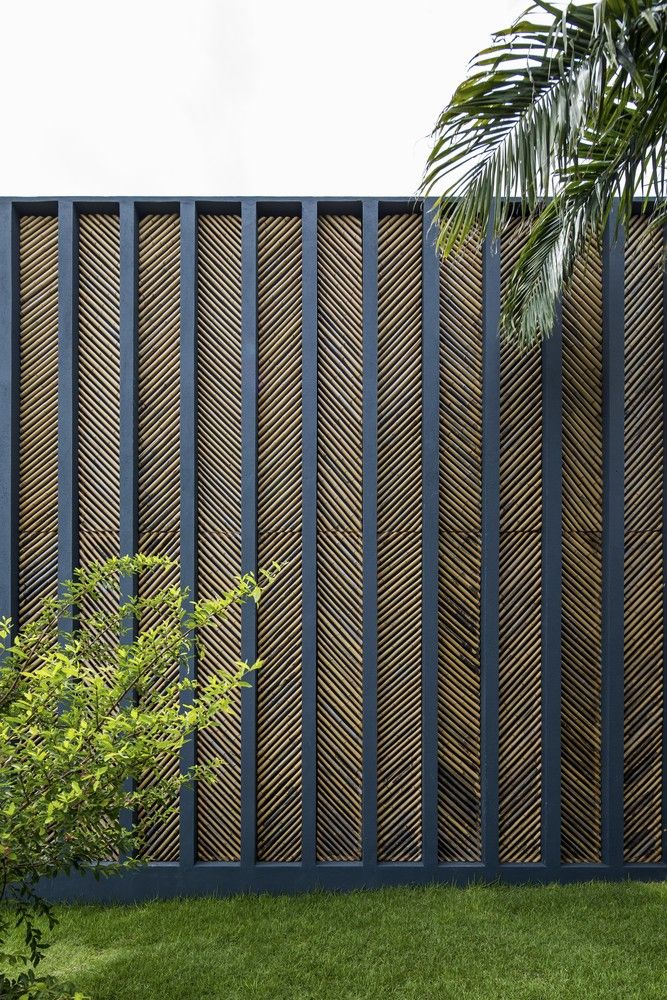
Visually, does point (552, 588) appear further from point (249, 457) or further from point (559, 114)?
point (559, 114)

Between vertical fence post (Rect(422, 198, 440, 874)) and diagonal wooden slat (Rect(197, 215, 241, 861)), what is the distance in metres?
1.41

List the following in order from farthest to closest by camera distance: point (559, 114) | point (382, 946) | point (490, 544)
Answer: point (490, 544) < point (382, 946) < point (559, 114)

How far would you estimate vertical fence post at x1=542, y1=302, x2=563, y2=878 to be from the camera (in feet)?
14.7

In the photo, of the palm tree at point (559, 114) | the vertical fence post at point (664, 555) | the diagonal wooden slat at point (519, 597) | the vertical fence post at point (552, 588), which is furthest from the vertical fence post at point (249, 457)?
the vertical fence post at point (664, 555)

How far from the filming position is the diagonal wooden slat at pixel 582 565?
179 inches

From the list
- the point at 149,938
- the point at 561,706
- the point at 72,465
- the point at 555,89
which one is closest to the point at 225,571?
the point at 72,465

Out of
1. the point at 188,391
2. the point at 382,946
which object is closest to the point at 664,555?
the point at 382,946

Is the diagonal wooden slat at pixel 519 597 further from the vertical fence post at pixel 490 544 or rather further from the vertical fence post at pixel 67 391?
the vertical fence post at pixel 67 391

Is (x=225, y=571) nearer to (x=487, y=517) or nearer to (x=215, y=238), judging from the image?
(x=487, y=517)

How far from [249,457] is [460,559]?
5.88ft

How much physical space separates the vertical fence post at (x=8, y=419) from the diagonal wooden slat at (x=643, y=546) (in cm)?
472

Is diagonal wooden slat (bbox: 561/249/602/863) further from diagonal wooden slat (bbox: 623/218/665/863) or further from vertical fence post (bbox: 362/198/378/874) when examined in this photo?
vertical fence post (bbox: 362/198/378/874)

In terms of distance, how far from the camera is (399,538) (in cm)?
461

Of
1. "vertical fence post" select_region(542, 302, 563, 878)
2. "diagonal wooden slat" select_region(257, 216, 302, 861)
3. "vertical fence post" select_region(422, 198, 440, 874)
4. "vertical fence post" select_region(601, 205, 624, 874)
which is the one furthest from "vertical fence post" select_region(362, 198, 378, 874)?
"vertical fence post" select_region(601, 205, 624, 874)
